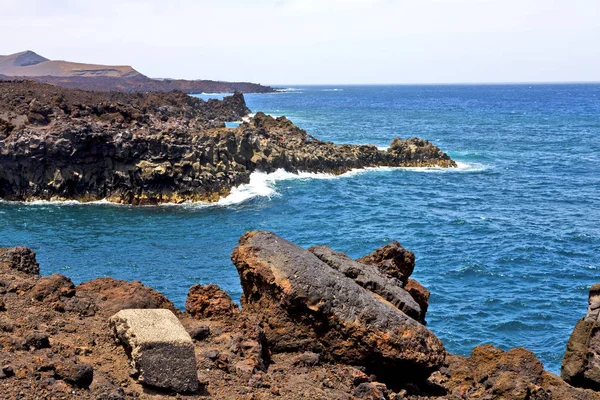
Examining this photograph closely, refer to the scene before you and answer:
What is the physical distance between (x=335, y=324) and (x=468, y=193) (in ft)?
129

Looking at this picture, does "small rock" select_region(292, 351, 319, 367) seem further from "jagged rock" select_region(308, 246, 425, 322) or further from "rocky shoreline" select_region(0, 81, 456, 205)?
"rocky shoreline" select_region(0, 81, 456, 205)

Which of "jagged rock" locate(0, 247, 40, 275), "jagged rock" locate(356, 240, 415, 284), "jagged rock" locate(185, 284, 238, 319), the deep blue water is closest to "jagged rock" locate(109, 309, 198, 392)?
"jagged rock" locate(185, 284, 238, 319)

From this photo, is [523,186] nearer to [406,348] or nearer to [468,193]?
[468,193]

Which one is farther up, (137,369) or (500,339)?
(137,369)

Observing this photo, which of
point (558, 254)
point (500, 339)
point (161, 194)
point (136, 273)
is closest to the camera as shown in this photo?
point (500, 339)

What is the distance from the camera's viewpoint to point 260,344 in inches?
420

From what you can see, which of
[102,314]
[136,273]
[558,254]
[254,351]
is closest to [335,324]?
[254,351]

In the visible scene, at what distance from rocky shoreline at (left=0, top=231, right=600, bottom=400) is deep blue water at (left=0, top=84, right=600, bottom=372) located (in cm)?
987

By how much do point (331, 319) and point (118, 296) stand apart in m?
4.60

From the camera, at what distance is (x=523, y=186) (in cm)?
5034

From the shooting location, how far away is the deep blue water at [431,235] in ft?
79.2

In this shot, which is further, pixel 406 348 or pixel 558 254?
pixel 558 254

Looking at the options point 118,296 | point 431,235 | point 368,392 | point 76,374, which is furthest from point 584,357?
point 431,235

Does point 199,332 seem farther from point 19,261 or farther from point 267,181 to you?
point 267,181
